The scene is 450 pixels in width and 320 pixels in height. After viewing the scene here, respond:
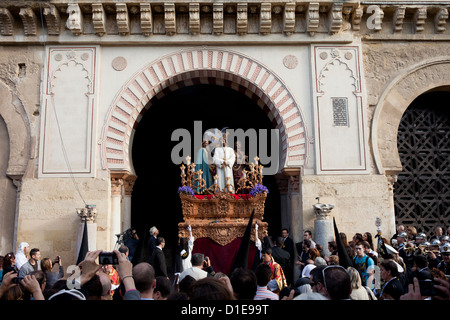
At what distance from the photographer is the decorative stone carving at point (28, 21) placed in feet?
30.1

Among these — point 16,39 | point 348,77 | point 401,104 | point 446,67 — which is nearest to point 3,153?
point 16,39

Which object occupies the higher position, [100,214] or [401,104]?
[401,104]

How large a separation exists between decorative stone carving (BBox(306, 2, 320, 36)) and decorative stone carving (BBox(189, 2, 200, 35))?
7.65 feet

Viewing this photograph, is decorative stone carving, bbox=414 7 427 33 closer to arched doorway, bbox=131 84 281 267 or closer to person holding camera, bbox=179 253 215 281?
arched doorway, bbox=131 84 281 267

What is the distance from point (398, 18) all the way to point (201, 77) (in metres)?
4.48

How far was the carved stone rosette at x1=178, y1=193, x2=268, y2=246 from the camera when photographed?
870cm

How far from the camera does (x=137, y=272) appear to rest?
2.84 m

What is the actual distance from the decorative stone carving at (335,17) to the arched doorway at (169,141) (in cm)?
350

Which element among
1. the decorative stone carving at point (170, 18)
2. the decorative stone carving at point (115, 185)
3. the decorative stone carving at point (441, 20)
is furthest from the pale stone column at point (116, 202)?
the decorative stone carving at point (441, 20)

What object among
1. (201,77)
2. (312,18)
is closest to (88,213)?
(201,77)

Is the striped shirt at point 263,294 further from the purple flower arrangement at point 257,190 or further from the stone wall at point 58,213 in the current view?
the stone wall at point 58,213

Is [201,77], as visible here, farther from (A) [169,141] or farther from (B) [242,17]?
(A) [169,141]

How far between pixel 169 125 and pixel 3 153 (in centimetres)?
482
